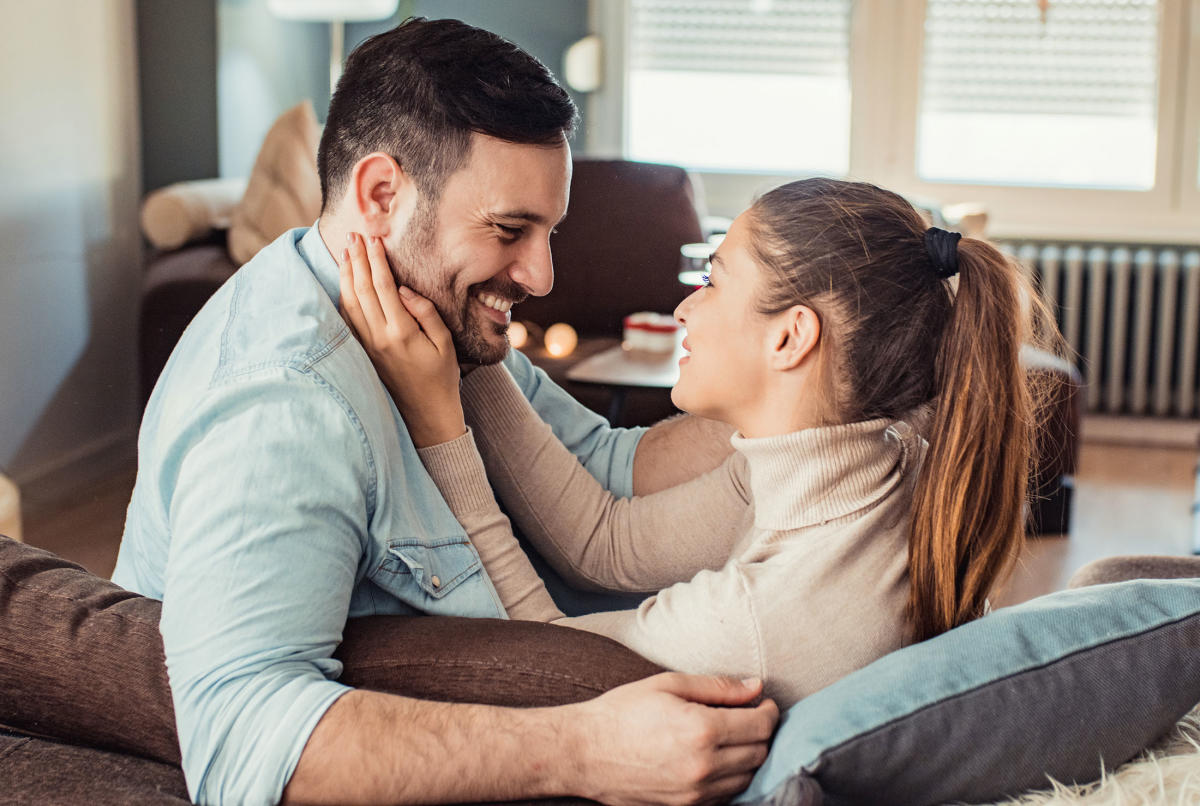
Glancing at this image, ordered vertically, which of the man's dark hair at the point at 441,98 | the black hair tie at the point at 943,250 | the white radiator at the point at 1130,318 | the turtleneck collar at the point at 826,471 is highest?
the man's dark hair at the point at 441,98

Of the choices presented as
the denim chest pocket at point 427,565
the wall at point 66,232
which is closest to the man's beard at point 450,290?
the denim chest pocket at point 427,565

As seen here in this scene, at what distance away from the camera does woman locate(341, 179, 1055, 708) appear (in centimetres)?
99

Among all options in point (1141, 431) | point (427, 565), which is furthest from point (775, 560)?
point (1141, 431)

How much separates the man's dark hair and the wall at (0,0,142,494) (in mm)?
2117

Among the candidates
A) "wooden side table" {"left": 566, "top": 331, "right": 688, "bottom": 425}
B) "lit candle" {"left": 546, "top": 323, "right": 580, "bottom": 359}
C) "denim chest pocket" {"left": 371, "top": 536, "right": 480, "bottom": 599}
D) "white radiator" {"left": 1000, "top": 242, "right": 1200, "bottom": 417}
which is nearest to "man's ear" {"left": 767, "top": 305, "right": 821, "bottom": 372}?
"denim chest pocket" {"left": 371, "top": 536, "right": 480, "bottom": 599}

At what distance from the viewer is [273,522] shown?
90 centimetres

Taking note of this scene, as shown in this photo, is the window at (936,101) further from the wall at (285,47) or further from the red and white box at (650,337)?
the red and white box at (650,337)

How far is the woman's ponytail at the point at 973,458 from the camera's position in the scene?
1.00m

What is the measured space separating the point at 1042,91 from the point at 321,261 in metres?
3.92

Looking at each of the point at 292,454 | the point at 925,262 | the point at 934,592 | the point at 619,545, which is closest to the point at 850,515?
the point at 934,592

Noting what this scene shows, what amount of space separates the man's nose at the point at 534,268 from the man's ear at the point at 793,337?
27 centimetres

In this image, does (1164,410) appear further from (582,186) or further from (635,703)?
(635,703)

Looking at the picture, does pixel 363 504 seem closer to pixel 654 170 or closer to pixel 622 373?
pixel 622 373

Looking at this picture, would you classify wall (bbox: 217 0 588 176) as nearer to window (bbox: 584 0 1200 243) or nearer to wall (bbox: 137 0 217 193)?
wall (bbox: 137 0 217 193)
